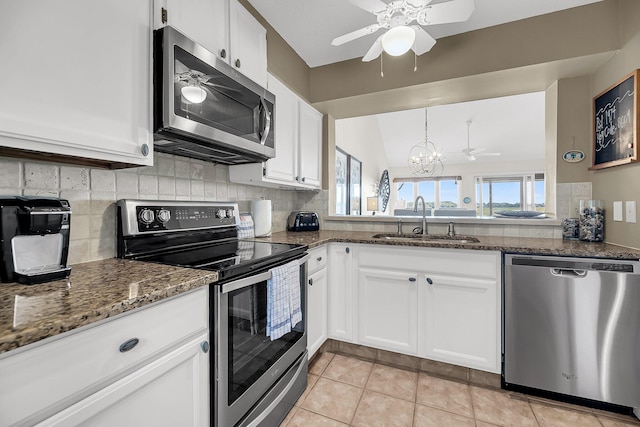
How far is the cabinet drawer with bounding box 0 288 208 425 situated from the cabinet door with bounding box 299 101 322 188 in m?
1.65

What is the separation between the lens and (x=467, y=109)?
5531 mm

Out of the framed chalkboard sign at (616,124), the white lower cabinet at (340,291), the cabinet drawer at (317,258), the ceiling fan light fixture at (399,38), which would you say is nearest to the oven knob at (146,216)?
the cabinet drawer at (317,258)

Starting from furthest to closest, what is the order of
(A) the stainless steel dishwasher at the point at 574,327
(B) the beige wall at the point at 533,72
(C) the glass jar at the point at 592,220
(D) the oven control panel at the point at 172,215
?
1. (C) the glass jar at the point at 592,220
2. (B) the beige wall at the point at 533,72
3. (A) the stainless steel dishwasher at the point at 574,327
4. (D) the oven control panel at the point at 172,215

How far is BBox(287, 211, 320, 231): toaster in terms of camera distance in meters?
2.51

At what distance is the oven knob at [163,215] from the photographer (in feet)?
4.47

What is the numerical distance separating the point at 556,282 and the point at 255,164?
191cm

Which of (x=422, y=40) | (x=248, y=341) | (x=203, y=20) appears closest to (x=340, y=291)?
(x=248, y=341)

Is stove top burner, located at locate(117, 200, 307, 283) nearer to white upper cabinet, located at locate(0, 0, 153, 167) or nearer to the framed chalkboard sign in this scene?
white upper cabinet, located at locate(0, 0, 153, 167)

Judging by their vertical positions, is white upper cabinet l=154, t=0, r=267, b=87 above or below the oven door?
above

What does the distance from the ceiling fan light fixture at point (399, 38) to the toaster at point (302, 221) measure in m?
1.47

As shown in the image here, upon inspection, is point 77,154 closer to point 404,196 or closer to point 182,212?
point 182,212

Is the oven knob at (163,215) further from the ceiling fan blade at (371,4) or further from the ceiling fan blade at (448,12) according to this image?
the ceiling fan blade at (448,12)

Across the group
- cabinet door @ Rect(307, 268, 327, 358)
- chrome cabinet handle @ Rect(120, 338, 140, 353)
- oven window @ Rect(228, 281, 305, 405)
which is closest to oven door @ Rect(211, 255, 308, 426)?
oven window @ Rect(228, 281, 305, 405)

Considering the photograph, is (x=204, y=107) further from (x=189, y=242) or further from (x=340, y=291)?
(x=340, y=291)
